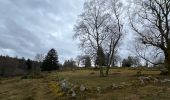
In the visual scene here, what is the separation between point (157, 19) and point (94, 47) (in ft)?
46.2

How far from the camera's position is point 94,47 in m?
52.8

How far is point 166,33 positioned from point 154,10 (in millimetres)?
4136

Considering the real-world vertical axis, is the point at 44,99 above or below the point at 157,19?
below

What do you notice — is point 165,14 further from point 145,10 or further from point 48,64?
point 48,64

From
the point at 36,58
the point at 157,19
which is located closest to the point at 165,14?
the point at 157,19

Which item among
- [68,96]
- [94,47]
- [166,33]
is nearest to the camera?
[68,96]

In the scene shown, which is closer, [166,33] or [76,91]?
[76,91]

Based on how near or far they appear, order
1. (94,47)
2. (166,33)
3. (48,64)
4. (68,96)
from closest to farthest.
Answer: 1. (68,96)
2. (166,33)
3. (94,47)
4. (48,64)

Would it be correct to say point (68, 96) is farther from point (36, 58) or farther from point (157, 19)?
point (36, 58)

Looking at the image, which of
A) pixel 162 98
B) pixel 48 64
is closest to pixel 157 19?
pixel 162 98

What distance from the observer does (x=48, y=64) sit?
104688mm

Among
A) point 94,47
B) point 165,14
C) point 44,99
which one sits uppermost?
point 165,14

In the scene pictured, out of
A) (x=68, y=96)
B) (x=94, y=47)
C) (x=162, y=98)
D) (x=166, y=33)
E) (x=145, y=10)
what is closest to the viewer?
(x=162, y=98)

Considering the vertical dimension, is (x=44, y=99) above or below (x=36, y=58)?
below
